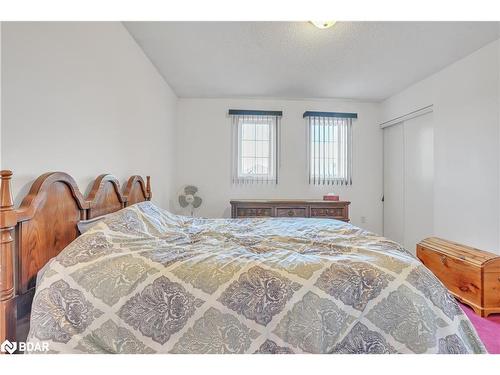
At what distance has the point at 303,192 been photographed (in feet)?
13.5

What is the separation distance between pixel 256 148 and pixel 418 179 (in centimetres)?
234

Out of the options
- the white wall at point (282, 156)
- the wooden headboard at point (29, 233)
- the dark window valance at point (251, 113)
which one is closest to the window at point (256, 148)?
the dark window valance at point (251, 113)

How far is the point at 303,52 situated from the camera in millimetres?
2557

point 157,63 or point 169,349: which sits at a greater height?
point 157,63

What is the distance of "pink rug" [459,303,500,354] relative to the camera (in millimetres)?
1640

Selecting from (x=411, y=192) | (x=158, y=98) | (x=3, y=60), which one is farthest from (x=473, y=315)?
(x=158, y=98)

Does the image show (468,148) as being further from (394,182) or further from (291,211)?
(291,211)

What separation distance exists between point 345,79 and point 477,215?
210 cm

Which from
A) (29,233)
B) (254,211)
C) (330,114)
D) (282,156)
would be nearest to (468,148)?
(330,114)

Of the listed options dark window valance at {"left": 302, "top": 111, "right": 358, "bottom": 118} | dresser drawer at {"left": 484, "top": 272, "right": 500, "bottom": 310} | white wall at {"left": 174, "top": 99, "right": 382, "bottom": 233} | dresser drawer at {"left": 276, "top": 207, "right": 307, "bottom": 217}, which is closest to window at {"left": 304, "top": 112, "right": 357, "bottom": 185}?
dark window valance at {"left": 302, "top": 111, "right": 358, "bottom": 118}

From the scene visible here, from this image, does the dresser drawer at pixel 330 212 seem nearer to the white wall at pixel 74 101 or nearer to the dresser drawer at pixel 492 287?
the dresser drawer at pixel 492 287
